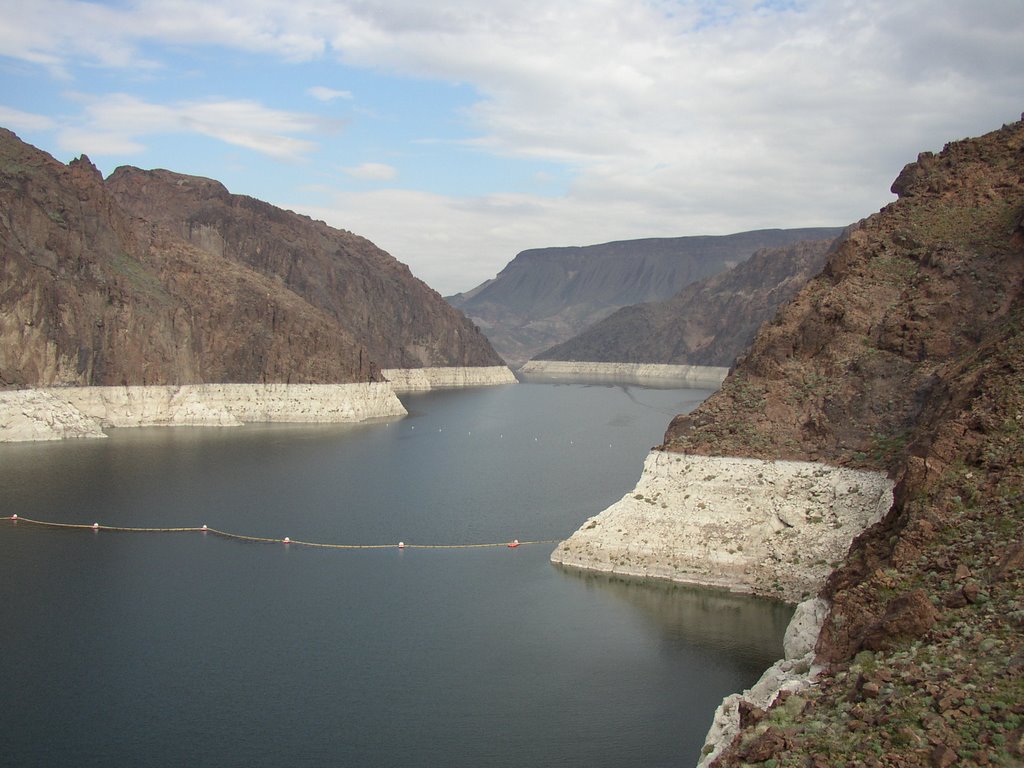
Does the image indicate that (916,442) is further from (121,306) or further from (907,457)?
(121,306)

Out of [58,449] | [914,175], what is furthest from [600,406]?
[914,175]

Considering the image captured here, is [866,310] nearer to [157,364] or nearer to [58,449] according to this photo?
[58,449]

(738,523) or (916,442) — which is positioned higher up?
(916,442)

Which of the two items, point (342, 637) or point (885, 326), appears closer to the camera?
point (342, 637)

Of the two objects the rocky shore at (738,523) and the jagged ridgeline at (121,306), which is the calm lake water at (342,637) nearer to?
the rocky shore at (738,523)

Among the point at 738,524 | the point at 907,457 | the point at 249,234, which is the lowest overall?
the point at 738,524

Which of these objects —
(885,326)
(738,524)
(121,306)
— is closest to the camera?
(738,524)

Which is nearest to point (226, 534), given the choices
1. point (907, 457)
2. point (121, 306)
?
point (907, 457)
